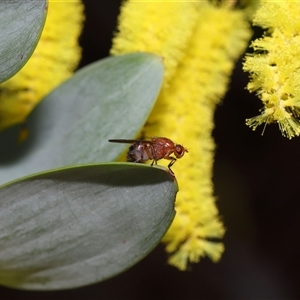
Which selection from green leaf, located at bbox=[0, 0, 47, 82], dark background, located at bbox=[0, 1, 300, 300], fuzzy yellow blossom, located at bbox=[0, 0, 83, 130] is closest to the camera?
green leaf, located at bbox=[0, 0, 47, 82]

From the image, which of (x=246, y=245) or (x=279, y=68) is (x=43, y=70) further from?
(x=246, y=245)

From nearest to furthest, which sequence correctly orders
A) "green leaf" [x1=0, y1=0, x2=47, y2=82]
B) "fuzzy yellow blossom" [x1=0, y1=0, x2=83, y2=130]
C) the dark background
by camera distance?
"green leaf" [x1=0, y1=0, x2=47, y2=82], "fuzzy yellow blossom" [x1=0, y1=0, x2=83, y2=130], the dark background

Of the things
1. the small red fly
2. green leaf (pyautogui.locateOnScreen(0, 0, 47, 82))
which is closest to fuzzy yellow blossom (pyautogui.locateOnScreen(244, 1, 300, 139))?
the small red fly

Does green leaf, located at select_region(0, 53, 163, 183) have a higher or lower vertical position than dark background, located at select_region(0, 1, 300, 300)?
higher

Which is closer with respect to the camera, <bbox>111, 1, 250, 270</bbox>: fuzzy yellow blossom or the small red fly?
the small red fly

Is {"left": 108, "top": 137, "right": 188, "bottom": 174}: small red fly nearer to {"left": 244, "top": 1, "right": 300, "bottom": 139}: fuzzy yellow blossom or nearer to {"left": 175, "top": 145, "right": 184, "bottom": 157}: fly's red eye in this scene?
{"left": 175, "top": 145, "right": 184, "bottom": 157}: fly's red eye

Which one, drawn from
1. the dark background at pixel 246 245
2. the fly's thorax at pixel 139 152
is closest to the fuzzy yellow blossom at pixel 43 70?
the fly's thorax at pixel 139 152

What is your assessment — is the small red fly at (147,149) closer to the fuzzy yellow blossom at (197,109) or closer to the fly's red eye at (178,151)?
the fly's red eye at (178,151)

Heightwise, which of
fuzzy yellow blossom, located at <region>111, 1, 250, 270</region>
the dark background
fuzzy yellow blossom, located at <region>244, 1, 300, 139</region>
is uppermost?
fuzzy yellow blossom, located at <region>244, 1, 300, 139</region>
